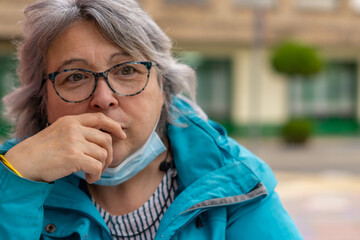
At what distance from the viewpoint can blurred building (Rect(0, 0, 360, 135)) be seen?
15.7m

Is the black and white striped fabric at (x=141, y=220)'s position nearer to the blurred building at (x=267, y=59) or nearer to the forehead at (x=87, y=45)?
the forehead at (x=87, y=45)

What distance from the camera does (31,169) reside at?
4.24 ft

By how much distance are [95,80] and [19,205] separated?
0.45 metres

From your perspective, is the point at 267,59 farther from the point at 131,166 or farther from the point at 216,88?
the point at 131,166

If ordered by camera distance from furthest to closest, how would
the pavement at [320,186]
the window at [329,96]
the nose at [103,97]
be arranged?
the window at [329,96] < the pavement at [320,186] < the nose at [103,97]

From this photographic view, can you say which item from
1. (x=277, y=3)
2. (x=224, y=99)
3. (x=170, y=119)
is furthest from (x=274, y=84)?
(x=170, y=119)

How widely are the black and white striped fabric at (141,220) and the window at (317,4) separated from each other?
53.6 feet

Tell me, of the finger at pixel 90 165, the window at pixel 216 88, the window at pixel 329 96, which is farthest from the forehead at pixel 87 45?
the window at pixel 329 96

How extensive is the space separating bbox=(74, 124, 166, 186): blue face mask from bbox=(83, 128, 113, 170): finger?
0.17 m

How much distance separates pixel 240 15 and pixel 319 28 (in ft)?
10.7

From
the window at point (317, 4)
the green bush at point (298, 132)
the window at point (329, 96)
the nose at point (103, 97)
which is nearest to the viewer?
the nose at point (103, 97)

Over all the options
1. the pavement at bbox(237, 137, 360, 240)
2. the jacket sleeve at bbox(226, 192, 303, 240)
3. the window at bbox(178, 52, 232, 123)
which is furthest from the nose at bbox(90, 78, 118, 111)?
the window at bbox(178, 52, 232, 123)

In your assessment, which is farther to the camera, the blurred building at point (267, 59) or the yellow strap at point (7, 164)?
the blurred building at point (267, 59)

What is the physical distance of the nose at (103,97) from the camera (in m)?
1.38
